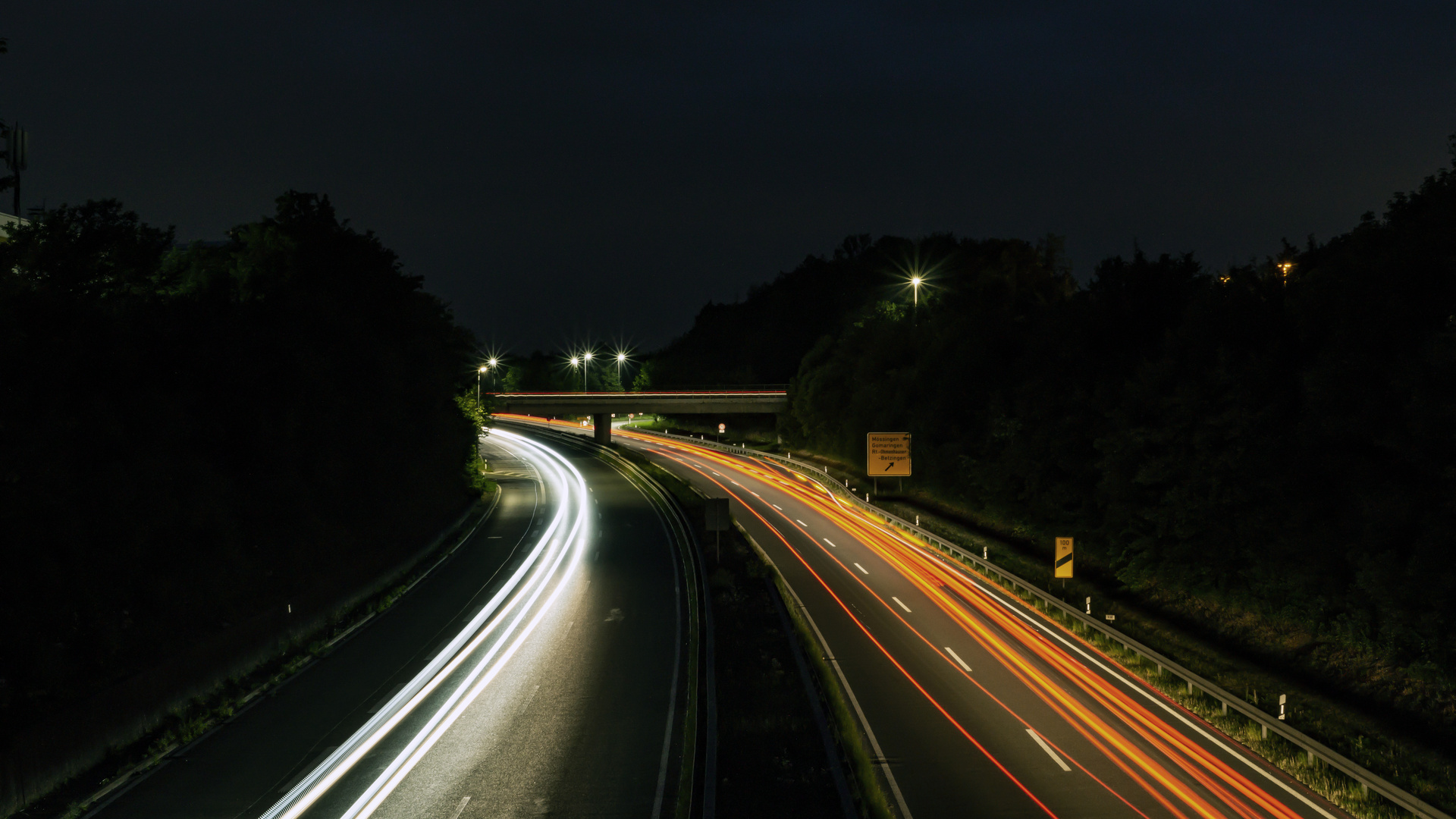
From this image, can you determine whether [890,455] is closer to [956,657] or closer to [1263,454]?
[1263,454]

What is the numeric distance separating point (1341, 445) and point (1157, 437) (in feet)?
27.1

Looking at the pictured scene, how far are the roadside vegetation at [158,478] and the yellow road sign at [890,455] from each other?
2364 cm

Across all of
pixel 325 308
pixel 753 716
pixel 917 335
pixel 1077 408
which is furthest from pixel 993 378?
pixel 753 716

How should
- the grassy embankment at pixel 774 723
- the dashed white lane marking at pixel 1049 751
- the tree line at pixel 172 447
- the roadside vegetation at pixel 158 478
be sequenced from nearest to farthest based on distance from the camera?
the grassy embankment at pixel 774 723 < the roadside vegetation at pixel 158 478 < the tree line at pixel 172 447 < the dashed white lane marking at pixel 1049 751

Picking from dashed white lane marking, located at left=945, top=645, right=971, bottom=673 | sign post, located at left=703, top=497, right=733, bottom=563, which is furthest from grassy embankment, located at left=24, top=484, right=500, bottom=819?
dashed white lane marking, located at left=945, top=645, right=971, bottom=673

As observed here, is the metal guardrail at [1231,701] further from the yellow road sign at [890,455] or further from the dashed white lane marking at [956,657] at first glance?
the yellow road sign at [890,455]

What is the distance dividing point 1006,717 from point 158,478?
18.6 meters

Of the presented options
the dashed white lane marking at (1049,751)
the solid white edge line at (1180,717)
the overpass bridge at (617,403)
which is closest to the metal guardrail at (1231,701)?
the solid white edge line at (1180,717)

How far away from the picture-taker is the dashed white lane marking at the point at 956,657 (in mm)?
22312

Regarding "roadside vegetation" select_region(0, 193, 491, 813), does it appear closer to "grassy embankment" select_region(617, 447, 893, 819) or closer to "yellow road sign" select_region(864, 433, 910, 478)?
"grassy embankment" select_region(617, 447, 893, 819)

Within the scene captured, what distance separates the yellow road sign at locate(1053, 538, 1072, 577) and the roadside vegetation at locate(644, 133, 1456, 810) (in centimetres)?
448

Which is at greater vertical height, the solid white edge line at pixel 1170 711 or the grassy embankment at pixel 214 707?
the grassy embankment at pixel 214 707

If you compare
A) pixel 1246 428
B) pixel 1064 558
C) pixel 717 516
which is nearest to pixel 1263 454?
pixel 1246 428

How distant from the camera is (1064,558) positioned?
29625 millimetres
